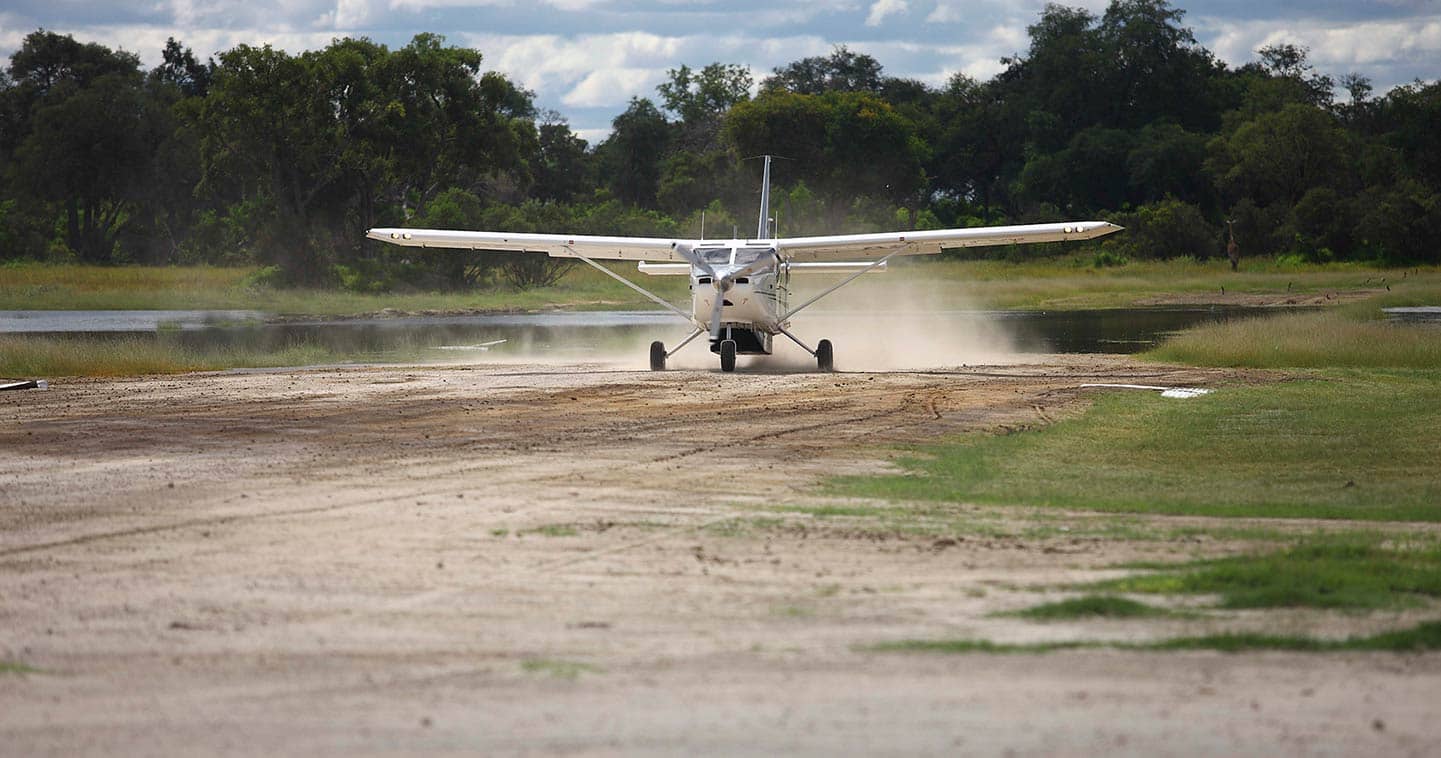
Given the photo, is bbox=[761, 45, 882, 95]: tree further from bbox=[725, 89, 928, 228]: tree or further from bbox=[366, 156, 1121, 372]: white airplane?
bbox=[366, 156, 1121, 372]: white airplane

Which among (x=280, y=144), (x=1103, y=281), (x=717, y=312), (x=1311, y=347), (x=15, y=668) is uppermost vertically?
(x=280, y=144)

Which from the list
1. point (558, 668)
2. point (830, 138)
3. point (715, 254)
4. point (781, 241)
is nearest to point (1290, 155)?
point (830, 138)

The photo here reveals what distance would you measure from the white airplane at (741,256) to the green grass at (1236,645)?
19.4m

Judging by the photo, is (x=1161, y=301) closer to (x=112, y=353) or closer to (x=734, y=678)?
(x=112, y=353)

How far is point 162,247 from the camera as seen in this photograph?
8194cm

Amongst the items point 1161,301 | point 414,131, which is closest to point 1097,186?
point 1161,301

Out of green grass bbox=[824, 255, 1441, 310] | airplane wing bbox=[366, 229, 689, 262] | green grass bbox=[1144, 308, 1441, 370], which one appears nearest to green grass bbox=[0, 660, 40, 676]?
airplane wing bbox=[366, 229, 689, 262]

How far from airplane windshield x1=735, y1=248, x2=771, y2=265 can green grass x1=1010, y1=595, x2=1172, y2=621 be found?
63.4 feet

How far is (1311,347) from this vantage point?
26.4 metres

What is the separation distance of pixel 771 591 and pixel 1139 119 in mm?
89878

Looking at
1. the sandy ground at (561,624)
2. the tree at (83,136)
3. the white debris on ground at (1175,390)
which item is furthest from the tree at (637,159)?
the sandy ground at (561,624)

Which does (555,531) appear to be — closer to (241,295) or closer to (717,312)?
(717,312)

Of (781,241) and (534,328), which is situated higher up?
(781,241)

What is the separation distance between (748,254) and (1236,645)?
67.0 ft
